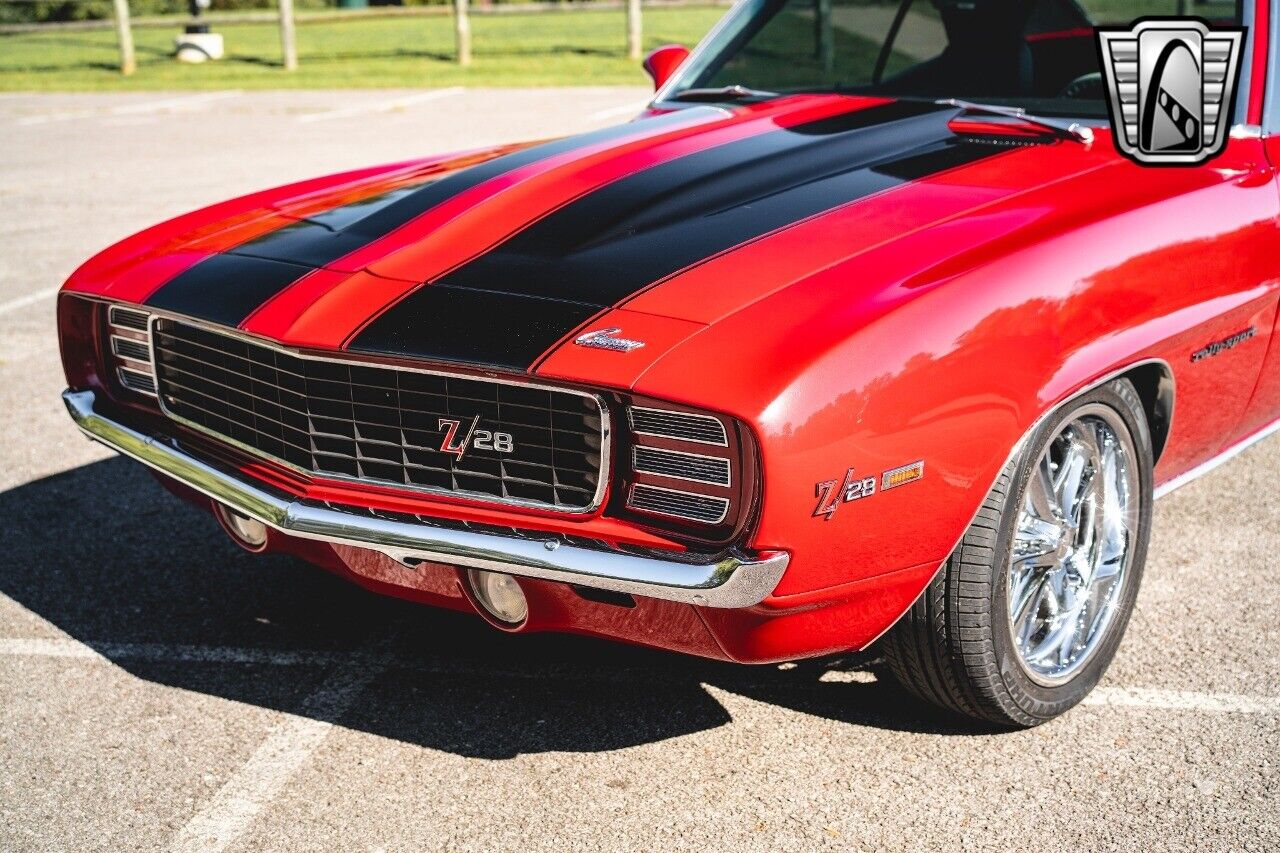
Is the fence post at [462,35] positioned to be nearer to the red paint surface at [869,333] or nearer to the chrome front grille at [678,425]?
the red paint surface at [869,333]

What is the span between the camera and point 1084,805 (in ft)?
9.23

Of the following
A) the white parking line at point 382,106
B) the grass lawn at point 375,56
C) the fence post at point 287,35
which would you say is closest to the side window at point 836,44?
the white parking line at point 382,106

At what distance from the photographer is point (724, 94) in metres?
4.46

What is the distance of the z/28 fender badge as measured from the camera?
2.48 m

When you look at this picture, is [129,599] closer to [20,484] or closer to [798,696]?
[20,484]

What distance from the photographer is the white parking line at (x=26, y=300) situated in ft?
22.5

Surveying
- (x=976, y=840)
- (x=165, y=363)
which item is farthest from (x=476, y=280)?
(x=976, y=840)

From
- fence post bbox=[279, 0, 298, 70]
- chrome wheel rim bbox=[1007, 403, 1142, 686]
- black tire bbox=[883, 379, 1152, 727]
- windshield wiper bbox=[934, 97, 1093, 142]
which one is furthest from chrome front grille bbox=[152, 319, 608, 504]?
fence post bbox=[279, 0, 298, 70]

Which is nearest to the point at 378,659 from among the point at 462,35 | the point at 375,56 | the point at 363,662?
the point at 363,662

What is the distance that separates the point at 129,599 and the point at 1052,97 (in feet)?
9.14

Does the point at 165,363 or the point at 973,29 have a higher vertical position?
the point at 973,29

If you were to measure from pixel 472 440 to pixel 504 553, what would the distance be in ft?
0.78

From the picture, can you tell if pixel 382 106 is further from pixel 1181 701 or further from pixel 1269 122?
pixel 1181 701

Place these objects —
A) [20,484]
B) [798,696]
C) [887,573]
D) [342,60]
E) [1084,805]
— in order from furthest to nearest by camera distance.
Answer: [342,60] < [20,484] < [798,696] < [1084,805] < [887,573]
